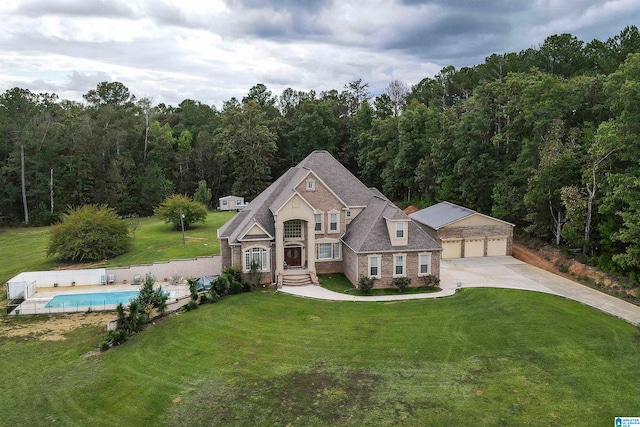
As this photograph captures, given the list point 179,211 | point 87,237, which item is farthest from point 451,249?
point 87,237

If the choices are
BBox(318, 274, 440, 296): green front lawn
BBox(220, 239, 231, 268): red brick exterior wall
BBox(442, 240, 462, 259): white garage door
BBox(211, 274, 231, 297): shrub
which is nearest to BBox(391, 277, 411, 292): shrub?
BBox(318, 274, 440, 296): green front lawn

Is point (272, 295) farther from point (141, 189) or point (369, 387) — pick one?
point (141, 189)

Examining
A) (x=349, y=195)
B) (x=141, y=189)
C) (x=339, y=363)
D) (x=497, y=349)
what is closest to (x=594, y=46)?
(x=349, y=195)

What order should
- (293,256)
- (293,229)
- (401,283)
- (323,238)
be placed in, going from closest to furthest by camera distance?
(401,283), (293,229), (293,256), (323,238)

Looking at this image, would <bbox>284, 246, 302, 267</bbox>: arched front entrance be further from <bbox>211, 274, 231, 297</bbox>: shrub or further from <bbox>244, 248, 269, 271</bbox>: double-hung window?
<bbox>211, 274, 231, 297</bbox>: shrub

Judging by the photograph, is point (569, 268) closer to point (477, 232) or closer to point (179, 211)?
point (477, 232)

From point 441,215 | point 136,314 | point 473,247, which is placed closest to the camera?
point 136,314
